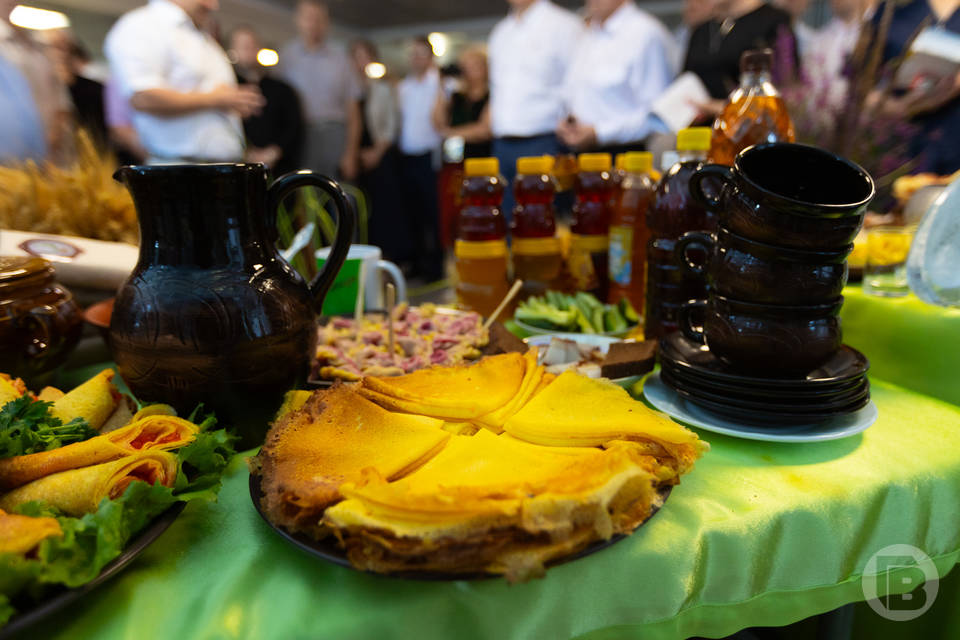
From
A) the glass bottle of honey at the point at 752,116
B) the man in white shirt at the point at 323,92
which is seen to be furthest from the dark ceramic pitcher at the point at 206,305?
the man in white shirt at the point at 323,92

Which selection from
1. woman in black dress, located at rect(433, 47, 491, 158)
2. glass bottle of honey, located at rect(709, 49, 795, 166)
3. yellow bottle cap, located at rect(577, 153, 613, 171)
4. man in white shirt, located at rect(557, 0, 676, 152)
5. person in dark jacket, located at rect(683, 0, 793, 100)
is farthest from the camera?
woman in black dress, located at rect(433, 47, 491, 158)

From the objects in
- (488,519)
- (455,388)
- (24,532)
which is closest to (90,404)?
(24,532)

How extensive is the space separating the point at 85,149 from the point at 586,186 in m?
1.25

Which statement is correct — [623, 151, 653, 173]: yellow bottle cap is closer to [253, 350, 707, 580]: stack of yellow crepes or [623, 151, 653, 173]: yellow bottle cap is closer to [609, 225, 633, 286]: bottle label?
[609, 225, 633, 286]: bottle label

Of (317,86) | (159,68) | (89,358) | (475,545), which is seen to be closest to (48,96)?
(159,68)

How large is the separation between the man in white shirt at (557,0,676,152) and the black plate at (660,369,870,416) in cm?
271

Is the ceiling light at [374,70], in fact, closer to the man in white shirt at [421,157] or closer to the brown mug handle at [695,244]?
the man in white shirt at [421,157]

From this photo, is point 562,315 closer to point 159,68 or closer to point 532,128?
point 159,68

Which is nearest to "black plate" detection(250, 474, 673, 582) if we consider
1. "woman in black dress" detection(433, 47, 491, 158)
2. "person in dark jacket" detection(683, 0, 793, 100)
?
"person in dark jacket" detection(683, 0, 793, 100)

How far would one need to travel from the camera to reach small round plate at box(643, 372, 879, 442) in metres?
0.66

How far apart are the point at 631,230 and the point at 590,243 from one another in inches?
4.4

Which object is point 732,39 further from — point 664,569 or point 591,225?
point 664,569

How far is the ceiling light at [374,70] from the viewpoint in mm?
5016

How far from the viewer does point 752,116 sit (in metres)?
1.06
